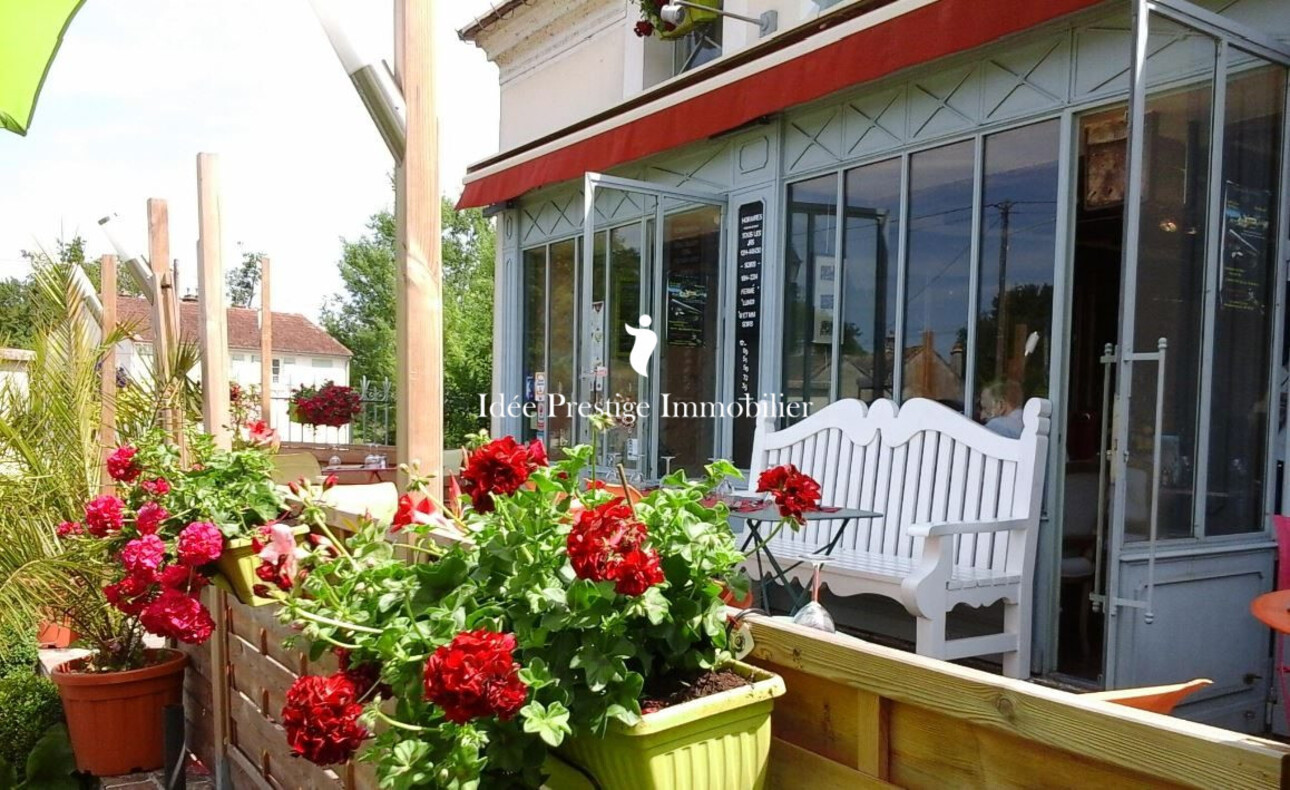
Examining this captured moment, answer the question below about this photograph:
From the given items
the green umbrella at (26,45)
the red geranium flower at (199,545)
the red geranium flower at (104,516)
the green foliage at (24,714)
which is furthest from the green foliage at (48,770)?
the green umbrella at (26,45)

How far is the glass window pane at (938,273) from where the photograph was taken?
484cm

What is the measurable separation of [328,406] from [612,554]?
9.83m

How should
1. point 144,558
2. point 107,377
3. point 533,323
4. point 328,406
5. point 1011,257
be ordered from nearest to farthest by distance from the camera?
point 144,558 < point 1011,257 < point 107,377 < point 533,323 < point 328,406

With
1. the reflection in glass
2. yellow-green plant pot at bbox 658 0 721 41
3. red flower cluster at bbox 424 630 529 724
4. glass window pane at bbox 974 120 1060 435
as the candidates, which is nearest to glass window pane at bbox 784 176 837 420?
the reflection in glass

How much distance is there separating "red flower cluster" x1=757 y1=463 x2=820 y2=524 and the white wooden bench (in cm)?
202

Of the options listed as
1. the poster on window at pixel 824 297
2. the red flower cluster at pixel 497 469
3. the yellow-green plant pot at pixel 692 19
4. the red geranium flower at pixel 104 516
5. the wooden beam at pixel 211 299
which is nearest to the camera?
the red flower cluster at pixel 497 469

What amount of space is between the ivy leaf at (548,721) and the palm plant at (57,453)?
370 centimetres

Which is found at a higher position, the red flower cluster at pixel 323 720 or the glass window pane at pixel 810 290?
the glass window pane at pixel 810 290

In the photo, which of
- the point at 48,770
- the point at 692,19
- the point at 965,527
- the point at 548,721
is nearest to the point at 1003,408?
the point at 965,527

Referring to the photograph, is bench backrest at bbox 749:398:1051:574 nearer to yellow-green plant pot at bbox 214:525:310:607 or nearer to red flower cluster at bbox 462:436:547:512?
yellow-green plant pot at bbox 214:525:310:607

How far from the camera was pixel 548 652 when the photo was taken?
1387 mm

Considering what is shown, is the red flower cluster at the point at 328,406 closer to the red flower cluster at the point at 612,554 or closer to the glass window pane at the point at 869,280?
the glass window pane at the point at 869,280

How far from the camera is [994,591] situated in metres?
3.96

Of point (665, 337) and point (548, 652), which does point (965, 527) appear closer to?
point (548, 652)
